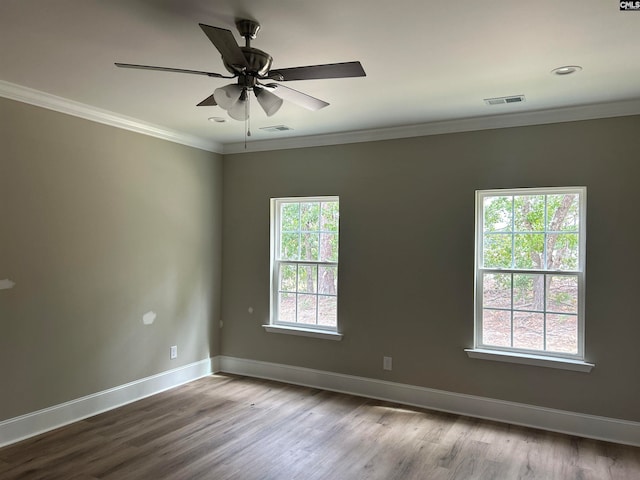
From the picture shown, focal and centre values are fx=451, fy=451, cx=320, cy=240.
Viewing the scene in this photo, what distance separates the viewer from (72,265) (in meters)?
3.69

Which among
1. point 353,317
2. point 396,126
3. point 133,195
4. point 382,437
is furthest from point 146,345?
point 396,126

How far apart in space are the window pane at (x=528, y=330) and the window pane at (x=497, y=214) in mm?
758

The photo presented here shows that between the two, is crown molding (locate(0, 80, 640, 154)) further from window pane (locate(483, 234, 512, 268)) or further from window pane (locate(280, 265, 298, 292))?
window pane (locate(280, 265, 298, 292))

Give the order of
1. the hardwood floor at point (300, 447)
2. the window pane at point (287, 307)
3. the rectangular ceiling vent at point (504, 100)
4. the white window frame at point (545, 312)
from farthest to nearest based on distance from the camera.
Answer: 1. the window pane at point (287, 307)
2. the white window frame at point (545, 312)
3. the rectangular ceiling vent at point (504, 100)
4. the hardwood floor at point (300, 447)

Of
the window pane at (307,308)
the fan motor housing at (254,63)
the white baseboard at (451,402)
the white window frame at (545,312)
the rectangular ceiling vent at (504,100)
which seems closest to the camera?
the fan motor housing at (254,63)

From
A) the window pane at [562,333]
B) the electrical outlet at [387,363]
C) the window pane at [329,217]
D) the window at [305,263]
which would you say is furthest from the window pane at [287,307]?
the window pane at [562,333]

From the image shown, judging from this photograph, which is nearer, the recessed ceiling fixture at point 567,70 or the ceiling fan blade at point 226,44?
the ceiling fan blade at point 226,44

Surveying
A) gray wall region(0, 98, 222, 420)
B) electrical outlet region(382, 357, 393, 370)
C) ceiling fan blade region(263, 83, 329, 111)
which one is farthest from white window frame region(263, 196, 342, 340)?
ceiling fan blade region(263, 83, 329, 111)

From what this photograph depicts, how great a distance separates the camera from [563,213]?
3.75 m

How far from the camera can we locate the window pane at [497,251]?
395 cm

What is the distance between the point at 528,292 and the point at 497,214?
0.72 m

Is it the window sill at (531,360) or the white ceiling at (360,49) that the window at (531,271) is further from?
the white ceiling at (360,49)

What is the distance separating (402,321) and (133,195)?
9.19 ft

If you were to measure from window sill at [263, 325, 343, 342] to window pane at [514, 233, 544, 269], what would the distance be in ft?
6.06
